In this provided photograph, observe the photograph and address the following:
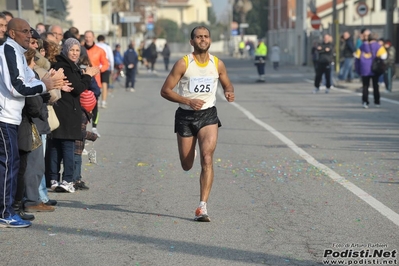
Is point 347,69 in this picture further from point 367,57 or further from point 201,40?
point 201,40

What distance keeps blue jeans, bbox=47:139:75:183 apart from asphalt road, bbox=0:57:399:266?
0.28 meters

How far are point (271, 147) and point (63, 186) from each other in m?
4.95

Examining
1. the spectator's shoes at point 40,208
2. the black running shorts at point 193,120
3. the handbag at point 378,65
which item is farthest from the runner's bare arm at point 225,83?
the handbag at point 378,65

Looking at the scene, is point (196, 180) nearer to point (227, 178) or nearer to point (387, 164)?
point (227, 178)

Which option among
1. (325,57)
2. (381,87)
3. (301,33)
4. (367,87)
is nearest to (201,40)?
(367,87)

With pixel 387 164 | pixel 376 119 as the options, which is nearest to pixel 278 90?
pixel 376 119

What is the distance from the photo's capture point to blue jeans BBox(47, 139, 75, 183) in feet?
34.0

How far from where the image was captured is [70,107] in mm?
10195

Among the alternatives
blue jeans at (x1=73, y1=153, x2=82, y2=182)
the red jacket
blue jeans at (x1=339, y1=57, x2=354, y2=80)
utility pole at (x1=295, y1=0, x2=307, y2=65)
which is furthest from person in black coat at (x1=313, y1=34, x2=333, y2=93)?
utility pole at (x1=295, y1=0, x2=307, y2=65)

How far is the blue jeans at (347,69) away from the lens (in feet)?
110

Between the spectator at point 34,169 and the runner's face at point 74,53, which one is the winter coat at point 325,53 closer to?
the runner's face at point 74,53

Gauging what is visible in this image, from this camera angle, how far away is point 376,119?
62.6 feet

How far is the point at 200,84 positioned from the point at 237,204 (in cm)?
147

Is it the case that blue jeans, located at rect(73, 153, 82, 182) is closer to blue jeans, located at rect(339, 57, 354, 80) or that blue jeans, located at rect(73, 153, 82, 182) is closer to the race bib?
the race bib
